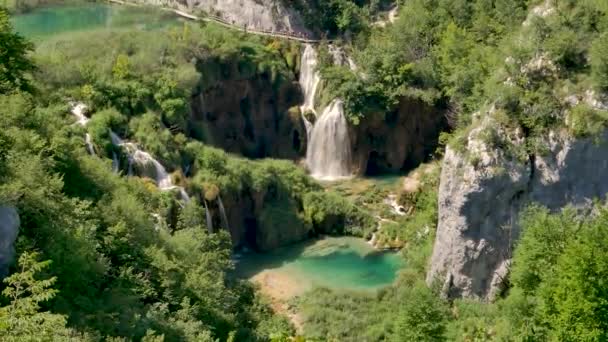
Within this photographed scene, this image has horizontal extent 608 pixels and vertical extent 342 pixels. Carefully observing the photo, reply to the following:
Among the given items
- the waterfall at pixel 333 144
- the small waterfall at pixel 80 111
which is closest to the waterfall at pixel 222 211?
the small waterfall at pixel 80 111

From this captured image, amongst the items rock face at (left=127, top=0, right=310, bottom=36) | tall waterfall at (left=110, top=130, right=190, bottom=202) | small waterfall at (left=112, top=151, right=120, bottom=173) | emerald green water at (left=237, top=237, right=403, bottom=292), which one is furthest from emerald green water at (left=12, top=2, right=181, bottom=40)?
emerald green water at (left=237, top=237, right=403, bottom=292)

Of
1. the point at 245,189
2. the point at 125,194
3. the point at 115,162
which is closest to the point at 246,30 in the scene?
the point at 245,189

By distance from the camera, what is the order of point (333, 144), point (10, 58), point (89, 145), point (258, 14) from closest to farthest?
point (10, 58)
point (89, 145)
point (333, 144)
point (258, 14)

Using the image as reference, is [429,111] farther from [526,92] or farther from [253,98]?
[526,92]

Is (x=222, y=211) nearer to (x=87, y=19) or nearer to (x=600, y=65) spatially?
(x=600, y=65)

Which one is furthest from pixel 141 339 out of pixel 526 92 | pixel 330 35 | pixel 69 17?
pixel 69 17

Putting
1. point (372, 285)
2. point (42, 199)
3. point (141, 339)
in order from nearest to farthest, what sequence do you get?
point (141, 339)
point (42, 199)
point (372, 285)

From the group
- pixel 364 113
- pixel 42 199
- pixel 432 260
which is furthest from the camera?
pixel 364 113
